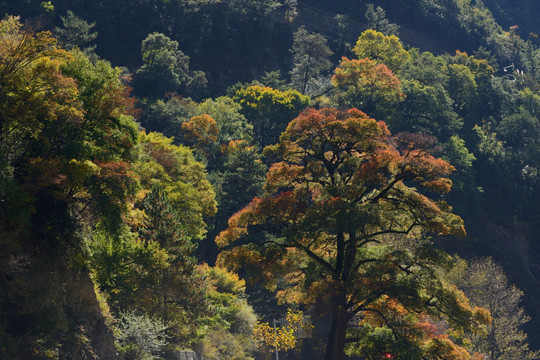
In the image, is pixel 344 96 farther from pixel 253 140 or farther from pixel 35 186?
pixel 35 186

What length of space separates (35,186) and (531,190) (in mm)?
84984

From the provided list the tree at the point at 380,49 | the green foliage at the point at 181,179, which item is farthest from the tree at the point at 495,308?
the tree at the point at 380,49

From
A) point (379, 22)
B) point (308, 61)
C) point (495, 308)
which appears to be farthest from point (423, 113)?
point (379, 22)

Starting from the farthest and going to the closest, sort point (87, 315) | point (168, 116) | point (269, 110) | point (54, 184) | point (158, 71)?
1. point (158, 71)
2. point (269, 110)
3. point (168, 116)
4. point (87, 315)
5. point (54, 184)

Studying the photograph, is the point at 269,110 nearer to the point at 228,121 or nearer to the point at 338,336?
the point at 228,121

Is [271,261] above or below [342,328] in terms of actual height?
above

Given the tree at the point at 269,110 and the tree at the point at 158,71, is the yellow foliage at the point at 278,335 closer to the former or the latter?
the tree at the point at 269,110

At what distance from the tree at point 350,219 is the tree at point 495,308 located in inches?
1277

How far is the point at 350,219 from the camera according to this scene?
30969mm

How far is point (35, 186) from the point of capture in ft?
82.9

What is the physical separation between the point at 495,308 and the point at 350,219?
1658 inches

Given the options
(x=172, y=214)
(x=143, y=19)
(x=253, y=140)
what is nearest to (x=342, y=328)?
(x=172, y=214)

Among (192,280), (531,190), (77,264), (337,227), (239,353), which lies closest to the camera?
(77,264)

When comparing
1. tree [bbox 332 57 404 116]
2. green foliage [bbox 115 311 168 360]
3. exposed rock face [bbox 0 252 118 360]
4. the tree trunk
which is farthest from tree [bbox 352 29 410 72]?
exposed rock face [bbox 0 252 118 360]
